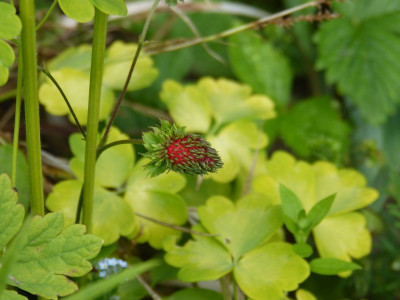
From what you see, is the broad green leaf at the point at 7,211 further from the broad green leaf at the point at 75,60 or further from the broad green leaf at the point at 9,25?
the broad green leaf at the point at 75,60

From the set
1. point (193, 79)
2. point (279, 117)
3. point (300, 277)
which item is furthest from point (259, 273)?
point (193, 79)

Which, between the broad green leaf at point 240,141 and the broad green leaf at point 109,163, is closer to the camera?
the broad green leaf at point 109,163

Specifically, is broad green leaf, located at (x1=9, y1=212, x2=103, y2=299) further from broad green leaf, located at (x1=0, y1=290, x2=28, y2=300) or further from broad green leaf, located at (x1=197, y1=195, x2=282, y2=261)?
broad green leaf, located at (x1=197, y1=195, x2=282, y2=261)

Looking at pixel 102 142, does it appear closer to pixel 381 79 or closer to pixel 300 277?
pixel 300 277

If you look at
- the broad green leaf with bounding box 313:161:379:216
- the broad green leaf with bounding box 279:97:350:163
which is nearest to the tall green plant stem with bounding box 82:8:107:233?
the broad green leaf with bounding box 313:161:379:216

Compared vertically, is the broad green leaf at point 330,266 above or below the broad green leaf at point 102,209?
above

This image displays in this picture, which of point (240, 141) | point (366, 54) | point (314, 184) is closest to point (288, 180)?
point (314, 184)

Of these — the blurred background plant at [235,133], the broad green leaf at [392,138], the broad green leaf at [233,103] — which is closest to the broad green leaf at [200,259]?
the blurred background plant at [235,133]
